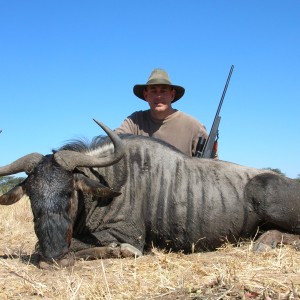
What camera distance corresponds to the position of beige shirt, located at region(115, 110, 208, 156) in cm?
645

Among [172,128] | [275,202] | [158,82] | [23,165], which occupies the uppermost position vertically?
A: [158,82]

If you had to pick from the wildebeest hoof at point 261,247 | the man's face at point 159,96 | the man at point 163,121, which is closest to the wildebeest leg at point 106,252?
the wildebeest hoof at point 261,247

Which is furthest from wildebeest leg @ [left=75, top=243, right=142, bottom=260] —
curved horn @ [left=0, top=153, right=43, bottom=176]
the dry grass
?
curved horn @ [left=0, top=153, right=43, bottom=176]

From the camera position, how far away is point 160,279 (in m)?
2.88

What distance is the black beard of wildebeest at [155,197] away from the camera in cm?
407

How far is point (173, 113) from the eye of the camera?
21.9 ft

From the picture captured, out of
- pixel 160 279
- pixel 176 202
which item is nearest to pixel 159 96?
pixel 176 202

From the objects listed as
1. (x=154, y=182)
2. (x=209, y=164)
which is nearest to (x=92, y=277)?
(x=154, y=182)

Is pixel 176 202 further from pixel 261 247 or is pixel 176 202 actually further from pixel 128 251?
pixel 261 247

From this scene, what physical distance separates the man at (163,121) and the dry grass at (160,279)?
2.42 meters

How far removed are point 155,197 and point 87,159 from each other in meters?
0.78

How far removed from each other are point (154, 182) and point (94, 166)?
0.68 meters

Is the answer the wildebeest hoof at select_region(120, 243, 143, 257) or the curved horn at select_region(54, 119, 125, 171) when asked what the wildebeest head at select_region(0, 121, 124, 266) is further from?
the wildebeest hoof at select_region(120, 243, 143, 257)

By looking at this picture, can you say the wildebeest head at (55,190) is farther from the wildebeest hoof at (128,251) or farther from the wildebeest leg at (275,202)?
the wildebeest leg at (275,202)
